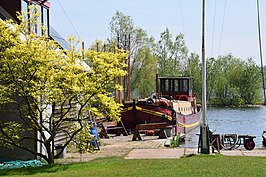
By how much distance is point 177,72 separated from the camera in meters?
73.0

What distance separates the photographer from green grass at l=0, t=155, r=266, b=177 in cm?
1170

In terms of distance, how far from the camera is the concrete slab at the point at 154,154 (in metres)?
16.4

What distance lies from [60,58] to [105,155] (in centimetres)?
519

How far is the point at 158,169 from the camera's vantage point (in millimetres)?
12375

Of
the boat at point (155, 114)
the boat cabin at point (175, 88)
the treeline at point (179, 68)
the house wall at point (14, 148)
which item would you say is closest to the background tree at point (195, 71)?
the treeline at point (179, 68)

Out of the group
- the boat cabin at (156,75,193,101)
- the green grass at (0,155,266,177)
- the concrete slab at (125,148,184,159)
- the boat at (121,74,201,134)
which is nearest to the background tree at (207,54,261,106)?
the boat cabin at (156,75,193,101)

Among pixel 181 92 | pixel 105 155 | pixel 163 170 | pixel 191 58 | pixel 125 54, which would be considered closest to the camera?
pixel 163 170

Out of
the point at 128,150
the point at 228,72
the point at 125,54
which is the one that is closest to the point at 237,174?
the point at 125,54

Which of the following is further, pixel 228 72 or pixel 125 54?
pixel 228 72

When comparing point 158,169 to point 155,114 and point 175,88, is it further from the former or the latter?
point 175,88

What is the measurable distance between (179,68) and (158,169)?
2484 inches

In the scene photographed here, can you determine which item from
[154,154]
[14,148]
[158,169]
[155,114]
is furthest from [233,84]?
[158,169]

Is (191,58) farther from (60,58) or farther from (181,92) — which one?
(60,58)

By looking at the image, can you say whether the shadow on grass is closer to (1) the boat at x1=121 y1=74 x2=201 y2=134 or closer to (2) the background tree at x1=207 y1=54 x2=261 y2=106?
(1) the boat at x1=121 y1=74 x2=201 y2=134
